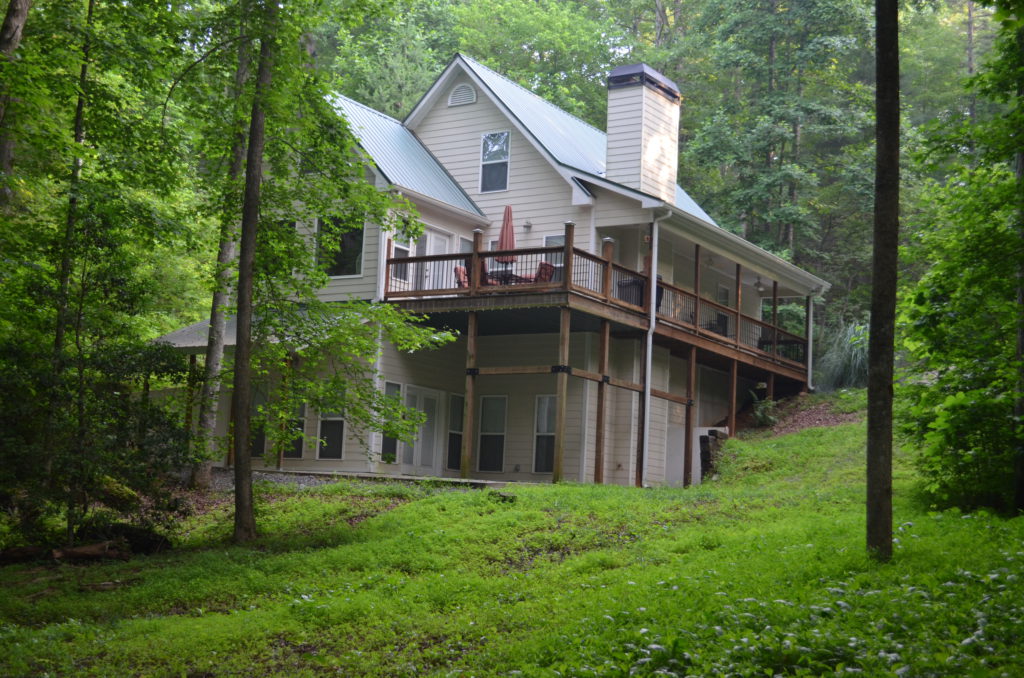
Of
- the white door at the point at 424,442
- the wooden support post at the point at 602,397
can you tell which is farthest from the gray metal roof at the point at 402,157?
the wooden support post at the point at 602,397

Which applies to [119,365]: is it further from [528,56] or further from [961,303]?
[528,56]

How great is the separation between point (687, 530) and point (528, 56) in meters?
32.1

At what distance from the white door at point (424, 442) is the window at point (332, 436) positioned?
132 cm

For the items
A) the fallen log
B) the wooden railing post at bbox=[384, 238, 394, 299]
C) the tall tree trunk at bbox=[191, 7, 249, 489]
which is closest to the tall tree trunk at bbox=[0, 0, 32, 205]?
the tall tree trunk at bbox=[191, 7, 249, 489]

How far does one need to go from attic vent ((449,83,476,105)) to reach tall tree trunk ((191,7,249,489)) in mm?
7063

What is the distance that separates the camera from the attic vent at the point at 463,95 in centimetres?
2516

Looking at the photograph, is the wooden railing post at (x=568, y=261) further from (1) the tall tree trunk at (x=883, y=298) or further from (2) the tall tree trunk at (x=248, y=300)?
(1) the tall tree trunk at (x=883, y=298)

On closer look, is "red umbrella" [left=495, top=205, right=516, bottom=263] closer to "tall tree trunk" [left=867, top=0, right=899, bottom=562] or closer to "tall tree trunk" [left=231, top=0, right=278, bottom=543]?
"tall tree trunk" [left=231, top=0, right=278, bottom=543]

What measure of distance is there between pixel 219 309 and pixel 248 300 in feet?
10.00

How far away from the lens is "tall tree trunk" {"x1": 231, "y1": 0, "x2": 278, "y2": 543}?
46.8ft

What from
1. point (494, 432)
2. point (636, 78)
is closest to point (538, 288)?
point (494, 432)

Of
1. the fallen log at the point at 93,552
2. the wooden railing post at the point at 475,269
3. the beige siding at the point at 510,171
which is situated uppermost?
the beige siding at the point at 510,171

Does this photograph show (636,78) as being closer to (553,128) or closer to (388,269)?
(553,128)

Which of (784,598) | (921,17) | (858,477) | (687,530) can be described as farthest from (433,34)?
(784,598)
